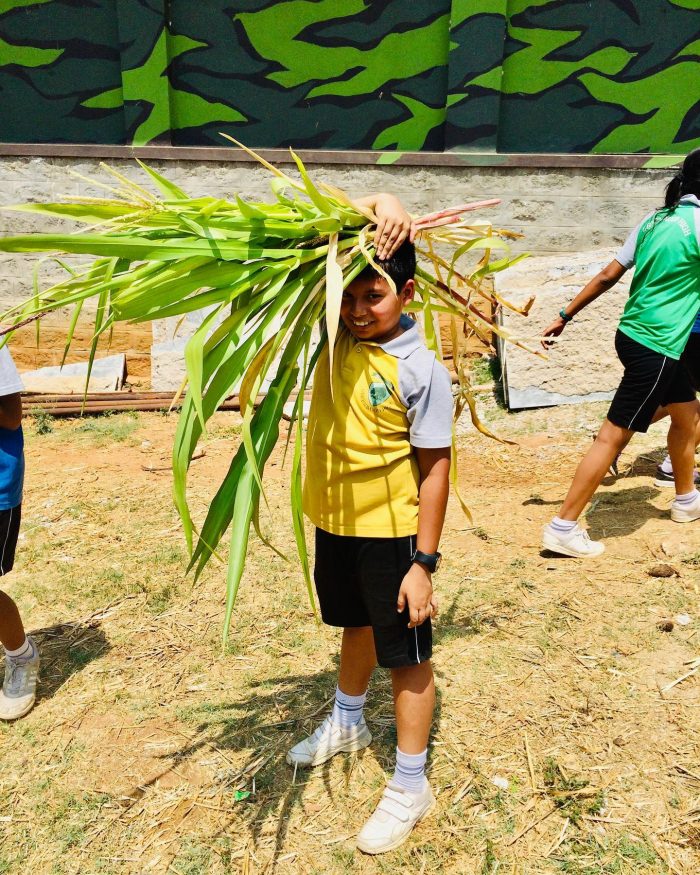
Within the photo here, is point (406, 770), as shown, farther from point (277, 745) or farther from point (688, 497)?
point (688, 497)

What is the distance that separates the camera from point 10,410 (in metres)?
2.70

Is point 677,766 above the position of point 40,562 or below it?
above

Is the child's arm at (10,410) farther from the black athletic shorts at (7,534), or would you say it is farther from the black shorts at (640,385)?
the black shorts at (640,385)

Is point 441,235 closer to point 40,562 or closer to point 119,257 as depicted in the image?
point 119,257

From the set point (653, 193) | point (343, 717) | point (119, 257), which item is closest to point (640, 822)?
point (343, 717)

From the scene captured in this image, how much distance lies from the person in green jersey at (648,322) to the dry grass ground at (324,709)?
352 millimetres

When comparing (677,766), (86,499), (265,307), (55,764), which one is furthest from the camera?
(86,499)

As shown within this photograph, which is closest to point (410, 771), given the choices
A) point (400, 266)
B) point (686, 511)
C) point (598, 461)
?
point (400, 266)

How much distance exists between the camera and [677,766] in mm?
2506

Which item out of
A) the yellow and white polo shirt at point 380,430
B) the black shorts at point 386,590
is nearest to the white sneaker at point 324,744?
the black shorts at point 386,590

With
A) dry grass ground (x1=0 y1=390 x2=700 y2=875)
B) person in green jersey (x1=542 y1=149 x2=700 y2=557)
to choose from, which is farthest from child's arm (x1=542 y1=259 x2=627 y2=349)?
dry grass ground (x1=0 y1=390 x2=700 y2=875)

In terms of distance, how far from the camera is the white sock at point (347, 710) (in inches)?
102

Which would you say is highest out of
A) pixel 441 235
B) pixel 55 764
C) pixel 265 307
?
pixel 441 235

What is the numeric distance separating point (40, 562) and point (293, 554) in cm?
142
